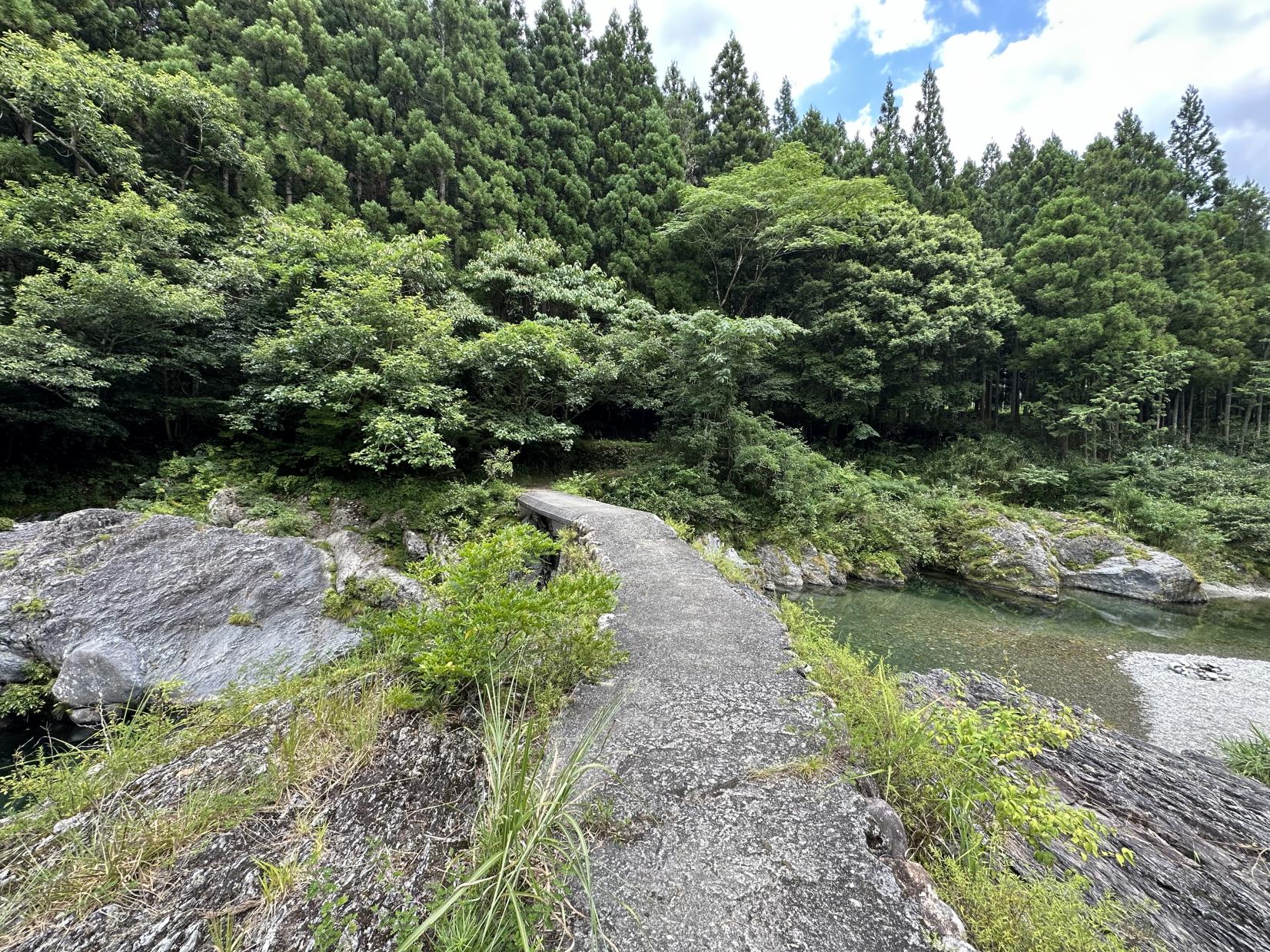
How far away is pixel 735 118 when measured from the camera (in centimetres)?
1948

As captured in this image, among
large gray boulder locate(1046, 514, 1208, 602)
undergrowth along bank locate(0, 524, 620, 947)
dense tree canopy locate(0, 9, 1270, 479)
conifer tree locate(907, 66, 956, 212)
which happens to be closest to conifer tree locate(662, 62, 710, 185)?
dense tree canopy locate(0, 9, 1270, 479)

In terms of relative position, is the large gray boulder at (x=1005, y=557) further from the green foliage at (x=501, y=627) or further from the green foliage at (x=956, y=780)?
the green foliage at (x=501, y=627)

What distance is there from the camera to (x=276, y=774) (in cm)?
208

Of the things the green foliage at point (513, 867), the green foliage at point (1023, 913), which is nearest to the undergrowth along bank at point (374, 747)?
the green foliage at point (513, 867)

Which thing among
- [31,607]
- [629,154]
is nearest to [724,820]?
[31,607]

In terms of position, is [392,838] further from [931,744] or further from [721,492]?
[721,492]

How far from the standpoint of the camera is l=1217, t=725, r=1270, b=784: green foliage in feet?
14.2

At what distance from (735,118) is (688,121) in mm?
4572

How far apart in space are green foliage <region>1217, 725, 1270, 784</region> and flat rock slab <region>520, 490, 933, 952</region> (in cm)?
521

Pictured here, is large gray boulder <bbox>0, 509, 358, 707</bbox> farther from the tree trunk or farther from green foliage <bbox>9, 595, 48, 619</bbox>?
the tree trunk

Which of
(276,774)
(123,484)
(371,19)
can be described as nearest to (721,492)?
(276,774)

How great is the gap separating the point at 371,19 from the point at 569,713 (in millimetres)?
23911

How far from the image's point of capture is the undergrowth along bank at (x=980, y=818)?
1483mm

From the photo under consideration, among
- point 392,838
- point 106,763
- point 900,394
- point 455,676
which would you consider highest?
point 900,394
